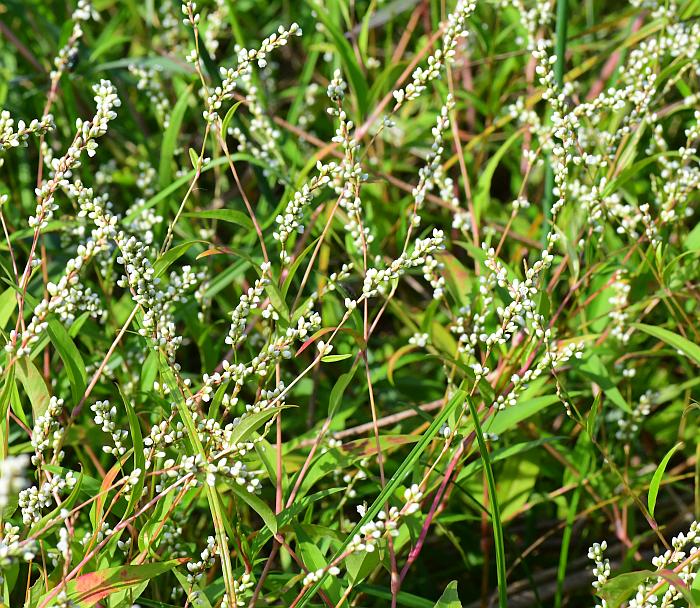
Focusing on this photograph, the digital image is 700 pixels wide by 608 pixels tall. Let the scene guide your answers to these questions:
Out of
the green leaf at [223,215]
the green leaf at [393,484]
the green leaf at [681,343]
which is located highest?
the green leaf at [223,215]

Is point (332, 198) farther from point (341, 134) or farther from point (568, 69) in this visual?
point (568, 69)

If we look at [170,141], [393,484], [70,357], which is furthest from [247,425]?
[170,141]

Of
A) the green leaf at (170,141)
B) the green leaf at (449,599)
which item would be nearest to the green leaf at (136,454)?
the green leaf at (449,599)

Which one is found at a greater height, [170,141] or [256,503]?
[170,141]

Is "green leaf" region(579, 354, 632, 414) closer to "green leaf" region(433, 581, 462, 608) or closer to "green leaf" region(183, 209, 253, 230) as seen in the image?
"green leaf" region(433, 581, 462, 608)

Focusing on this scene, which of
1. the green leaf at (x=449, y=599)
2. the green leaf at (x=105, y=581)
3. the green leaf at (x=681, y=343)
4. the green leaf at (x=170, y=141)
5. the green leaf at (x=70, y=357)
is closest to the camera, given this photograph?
the green leaf at (x=105, y=581)

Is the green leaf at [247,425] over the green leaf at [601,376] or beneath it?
over

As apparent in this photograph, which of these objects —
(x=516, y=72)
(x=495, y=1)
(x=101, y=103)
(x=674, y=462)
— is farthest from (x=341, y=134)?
(x=516, y=72)

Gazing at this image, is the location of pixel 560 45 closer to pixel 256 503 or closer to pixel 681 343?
pixel 681 343

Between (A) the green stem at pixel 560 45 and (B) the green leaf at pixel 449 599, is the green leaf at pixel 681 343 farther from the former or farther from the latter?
(B) the green leaf at pixel 449 599
